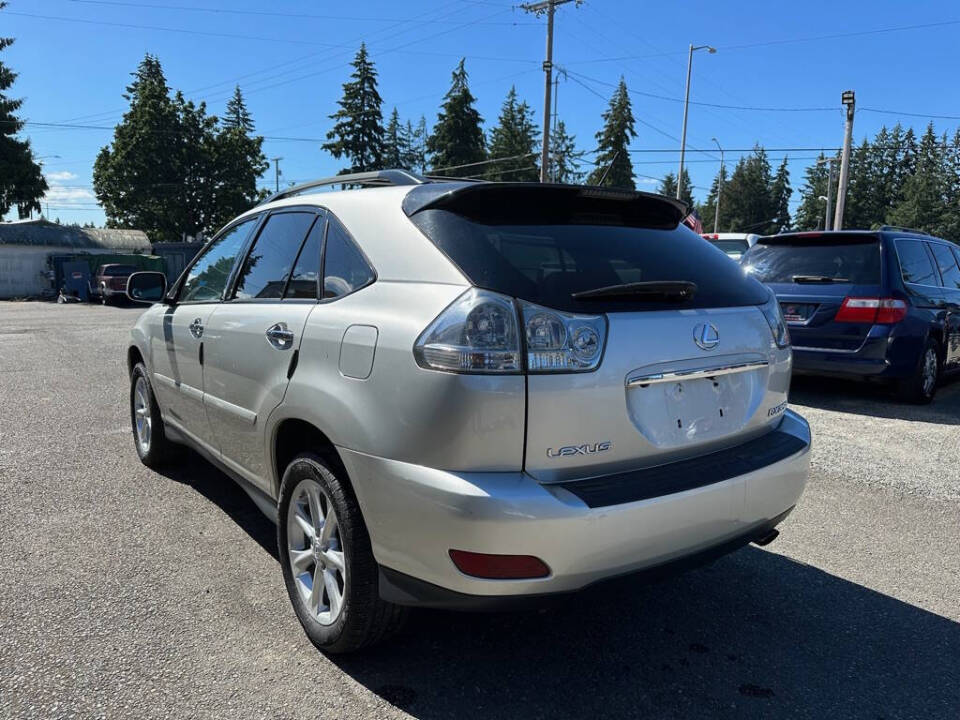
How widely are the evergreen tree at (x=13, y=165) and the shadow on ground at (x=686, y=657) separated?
49145mm

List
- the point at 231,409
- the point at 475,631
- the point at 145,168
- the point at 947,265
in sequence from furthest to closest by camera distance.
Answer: the point at 145,168, the point at 947,265, the point at 231,409, the point at 475,631

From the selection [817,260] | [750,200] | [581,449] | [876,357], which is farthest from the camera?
[750,200]

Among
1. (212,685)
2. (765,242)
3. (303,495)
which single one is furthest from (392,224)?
(765,242)

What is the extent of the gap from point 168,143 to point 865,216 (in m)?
92.0

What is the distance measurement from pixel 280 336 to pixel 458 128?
51358 mm

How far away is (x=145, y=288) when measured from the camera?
4.68m

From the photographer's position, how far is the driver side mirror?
4.64m

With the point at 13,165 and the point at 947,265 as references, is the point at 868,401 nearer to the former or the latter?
the point at 947,265

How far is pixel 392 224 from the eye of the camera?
2457 mm

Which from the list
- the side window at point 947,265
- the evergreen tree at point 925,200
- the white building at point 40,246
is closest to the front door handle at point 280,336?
the side window at point 947,265

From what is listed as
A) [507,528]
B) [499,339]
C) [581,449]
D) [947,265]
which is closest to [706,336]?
[581,449]

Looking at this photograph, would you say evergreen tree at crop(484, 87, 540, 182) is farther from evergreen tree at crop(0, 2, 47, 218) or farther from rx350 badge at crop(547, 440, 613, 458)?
rx350 badge at crop(547, 440, 613, 458)

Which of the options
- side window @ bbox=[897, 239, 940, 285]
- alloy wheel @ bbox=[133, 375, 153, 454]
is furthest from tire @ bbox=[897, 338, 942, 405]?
alloy wheel @ bbox=[133, 375, 153, 454]

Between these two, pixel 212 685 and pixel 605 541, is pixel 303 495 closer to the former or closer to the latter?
pixel 212 685
